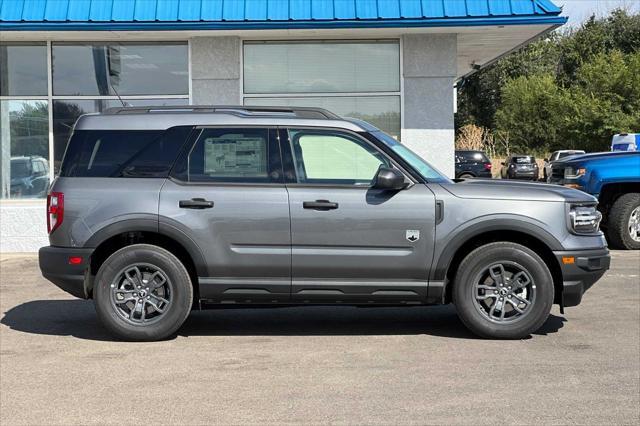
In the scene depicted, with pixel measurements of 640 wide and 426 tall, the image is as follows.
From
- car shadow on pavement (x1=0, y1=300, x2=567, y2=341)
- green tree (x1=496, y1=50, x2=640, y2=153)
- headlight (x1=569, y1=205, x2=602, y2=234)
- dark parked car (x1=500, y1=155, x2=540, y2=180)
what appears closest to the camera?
headlight (x1=569, y1=205, x2=602, y2=234)

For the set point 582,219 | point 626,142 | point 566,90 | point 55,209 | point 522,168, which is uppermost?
point 566,90

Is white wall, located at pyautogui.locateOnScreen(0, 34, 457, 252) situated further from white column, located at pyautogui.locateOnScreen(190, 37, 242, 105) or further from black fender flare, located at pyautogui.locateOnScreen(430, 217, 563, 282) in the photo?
black fender flare, located at pyautogui.locateOnScreen(430, 217, 563, 282)

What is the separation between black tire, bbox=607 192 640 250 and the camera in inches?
523

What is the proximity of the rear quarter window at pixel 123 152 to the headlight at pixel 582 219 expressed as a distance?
345 cm

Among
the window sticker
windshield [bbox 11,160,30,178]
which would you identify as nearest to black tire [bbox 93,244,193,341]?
the window sticker

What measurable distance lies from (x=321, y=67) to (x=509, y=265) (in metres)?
7.03

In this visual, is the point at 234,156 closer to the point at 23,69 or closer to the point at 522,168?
the point at 23,69

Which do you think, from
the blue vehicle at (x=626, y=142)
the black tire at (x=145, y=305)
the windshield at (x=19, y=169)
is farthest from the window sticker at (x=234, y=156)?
the blue vehicle at (x=626, y=142)

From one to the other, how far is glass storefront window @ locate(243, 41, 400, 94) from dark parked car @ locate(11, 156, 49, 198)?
3731mm

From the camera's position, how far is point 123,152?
284 inches

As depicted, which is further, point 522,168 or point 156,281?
point 522,168

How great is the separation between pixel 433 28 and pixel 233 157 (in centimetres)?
631

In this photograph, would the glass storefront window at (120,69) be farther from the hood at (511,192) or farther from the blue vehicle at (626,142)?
the blue vehicle at (626,142)

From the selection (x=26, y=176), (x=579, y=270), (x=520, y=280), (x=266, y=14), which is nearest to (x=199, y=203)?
(x=520, y=280)
